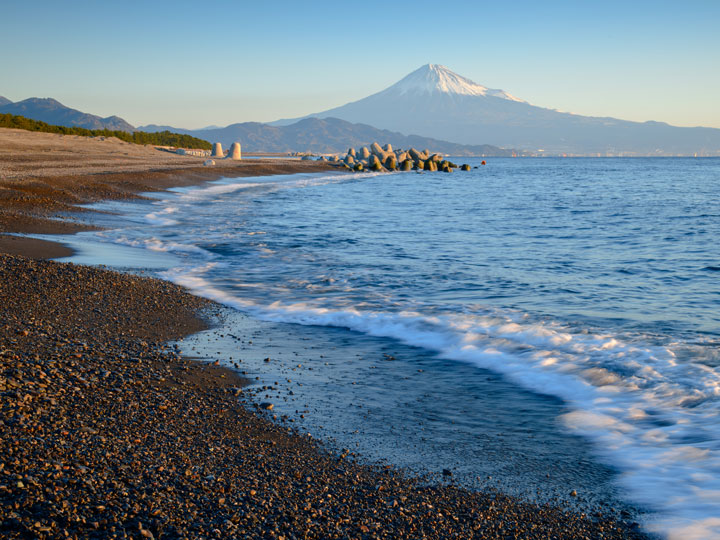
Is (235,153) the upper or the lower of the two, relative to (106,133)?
lower

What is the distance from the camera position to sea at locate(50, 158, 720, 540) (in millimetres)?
4457

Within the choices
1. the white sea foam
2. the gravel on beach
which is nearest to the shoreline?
the gravel on beach

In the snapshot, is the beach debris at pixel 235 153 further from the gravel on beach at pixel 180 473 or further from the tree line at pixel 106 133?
the gravel on beach at pixel 180 473

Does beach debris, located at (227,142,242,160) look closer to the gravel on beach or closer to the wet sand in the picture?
the wet sand

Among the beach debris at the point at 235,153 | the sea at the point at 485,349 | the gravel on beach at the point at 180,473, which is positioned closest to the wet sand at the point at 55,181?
the sea at the point at 485,349

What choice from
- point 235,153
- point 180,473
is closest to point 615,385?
point 180,473

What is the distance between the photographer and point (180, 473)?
372 centimetres

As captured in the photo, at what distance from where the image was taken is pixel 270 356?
6.77m

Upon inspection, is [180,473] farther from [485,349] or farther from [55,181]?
[55,181]

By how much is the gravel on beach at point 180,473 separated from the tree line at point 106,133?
5497 centimetres

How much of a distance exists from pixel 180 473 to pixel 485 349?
4.73 m

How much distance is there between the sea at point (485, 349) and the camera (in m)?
4.46

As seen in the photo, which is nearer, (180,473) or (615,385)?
(180,473)

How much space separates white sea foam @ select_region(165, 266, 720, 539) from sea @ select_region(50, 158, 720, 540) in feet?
0.07
